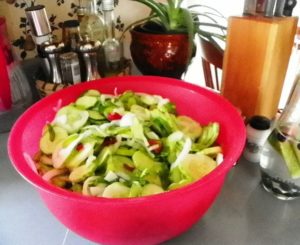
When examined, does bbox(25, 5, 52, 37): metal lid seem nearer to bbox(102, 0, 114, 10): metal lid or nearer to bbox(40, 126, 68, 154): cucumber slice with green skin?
bbox(102, 0, 114, 10): metal lid

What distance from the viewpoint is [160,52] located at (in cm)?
72

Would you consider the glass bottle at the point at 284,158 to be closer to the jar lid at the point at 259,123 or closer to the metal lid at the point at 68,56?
the jar lid at the point at 259,123

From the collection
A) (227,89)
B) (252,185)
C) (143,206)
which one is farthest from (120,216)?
(227,89)

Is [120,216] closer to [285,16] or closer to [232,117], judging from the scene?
[232,117]

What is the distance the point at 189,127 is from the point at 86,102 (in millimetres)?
175

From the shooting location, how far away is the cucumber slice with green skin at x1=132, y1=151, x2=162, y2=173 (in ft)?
1.37

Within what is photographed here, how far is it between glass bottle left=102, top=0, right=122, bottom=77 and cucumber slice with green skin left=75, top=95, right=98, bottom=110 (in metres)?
0.24

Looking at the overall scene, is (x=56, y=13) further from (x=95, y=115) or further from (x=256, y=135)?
(x=256, y=135)

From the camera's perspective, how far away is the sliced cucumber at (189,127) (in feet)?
1.63

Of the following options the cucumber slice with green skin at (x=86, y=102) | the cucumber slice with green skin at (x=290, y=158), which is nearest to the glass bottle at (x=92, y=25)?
the cucumber slice with green skin at (x=86, y=102)

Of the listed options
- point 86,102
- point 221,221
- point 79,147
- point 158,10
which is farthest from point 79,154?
point 158,10

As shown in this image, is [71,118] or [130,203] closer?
[130,203]

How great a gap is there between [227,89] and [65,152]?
1.24ft

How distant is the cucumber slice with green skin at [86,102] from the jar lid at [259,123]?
0.29 meters
